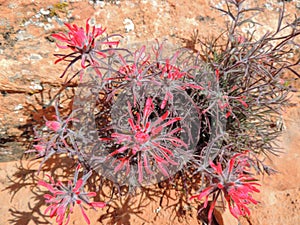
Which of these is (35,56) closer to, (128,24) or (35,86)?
(35,86)

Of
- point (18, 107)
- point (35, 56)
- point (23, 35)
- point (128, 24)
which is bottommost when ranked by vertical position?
point (18, 107)

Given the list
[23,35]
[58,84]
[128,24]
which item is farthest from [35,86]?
[128,24]

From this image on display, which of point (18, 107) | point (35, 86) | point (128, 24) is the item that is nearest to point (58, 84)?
point (35, 86)

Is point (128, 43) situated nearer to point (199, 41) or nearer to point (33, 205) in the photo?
point (199, 41)

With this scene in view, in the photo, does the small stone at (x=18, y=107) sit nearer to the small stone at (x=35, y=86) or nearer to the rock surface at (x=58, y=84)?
the rock surface at (x=58, y=84)

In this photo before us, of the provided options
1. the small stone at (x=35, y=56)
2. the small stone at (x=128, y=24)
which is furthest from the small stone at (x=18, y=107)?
the small stone at (x=128, y=24)

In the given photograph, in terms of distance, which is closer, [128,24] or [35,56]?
[35,56]

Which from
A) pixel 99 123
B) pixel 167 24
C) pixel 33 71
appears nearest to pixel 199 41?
pixel 167 24

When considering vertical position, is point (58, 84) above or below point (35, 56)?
below

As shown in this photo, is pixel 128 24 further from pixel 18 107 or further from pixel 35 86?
pixel 18 107
